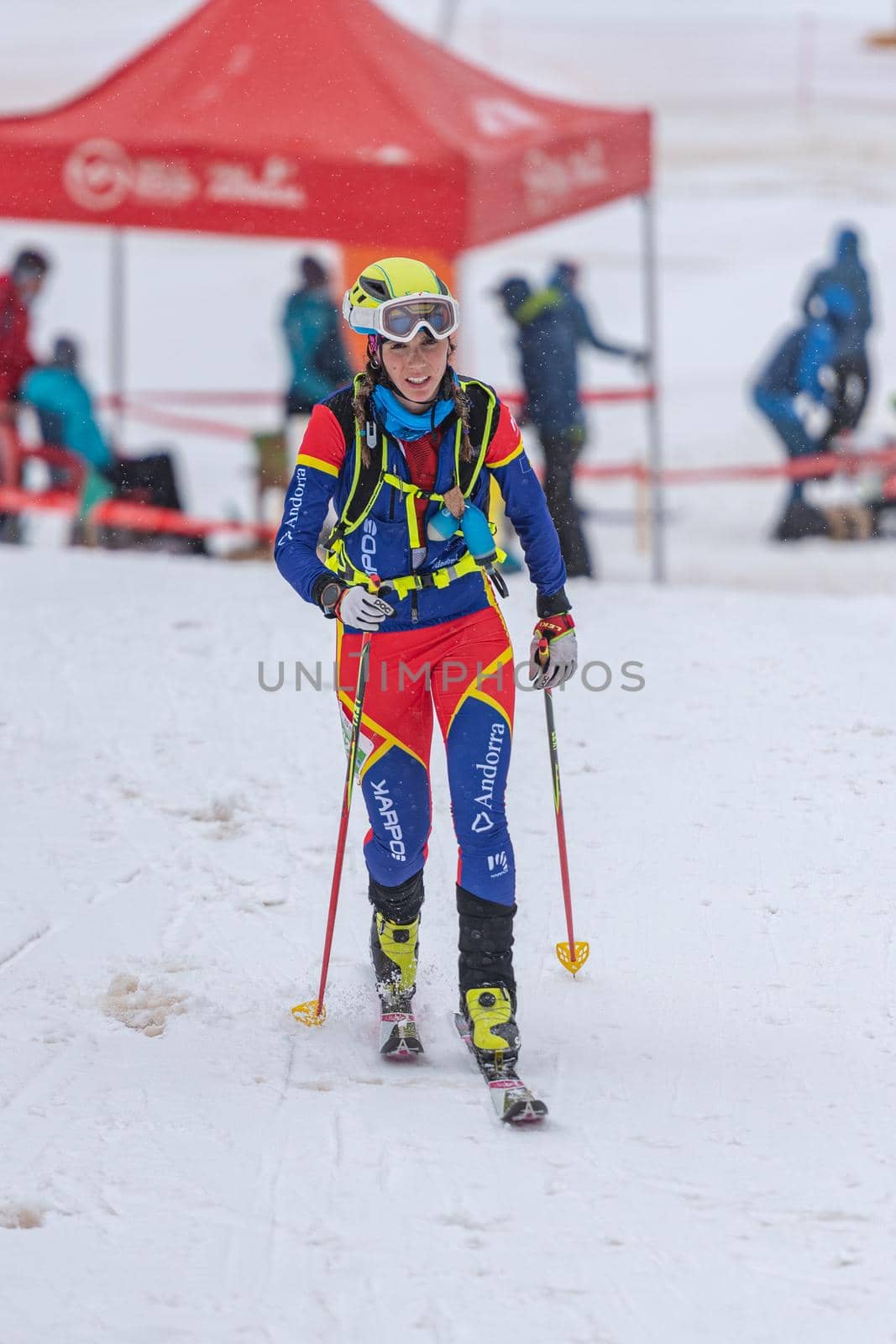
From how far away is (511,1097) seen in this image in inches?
157

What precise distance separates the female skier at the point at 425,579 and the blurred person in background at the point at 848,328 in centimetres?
967

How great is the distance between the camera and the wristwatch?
13.7ft

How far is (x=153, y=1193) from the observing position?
3598 millimetres

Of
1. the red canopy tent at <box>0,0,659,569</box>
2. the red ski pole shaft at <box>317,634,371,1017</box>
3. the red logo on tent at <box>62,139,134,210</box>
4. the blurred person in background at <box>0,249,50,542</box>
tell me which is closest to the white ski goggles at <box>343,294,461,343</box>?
the red ski pole shaft at <box>317,634,371,1017</box>

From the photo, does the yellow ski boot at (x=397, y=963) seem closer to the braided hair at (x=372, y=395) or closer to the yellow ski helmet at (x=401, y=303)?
the braided hair at (x=372, y=395)

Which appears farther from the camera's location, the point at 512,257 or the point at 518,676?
the point at 512,257

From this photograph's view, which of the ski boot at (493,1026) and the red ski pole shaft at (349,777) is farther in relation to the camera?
the red ski pole shaft at (349,777)

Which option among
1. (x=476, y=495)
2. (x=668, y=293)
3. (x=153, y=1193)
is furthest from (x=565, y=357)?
(x=668, y=293)

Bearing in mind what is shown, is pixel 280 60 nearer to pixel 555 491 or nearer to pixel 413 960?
pixel 555 491

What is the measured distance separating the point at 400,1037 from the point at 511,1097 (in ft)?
1.69

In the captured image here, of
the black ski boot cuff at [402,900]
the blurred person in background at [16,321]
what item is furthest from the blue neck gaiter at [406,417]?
the blurred person in background at [16,321]

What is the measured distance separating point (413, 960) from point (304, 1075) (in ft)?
1.69

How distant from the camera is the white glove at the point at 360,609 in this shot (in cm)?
414

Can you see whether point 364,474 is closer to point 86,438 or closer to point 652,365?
point 652,365
